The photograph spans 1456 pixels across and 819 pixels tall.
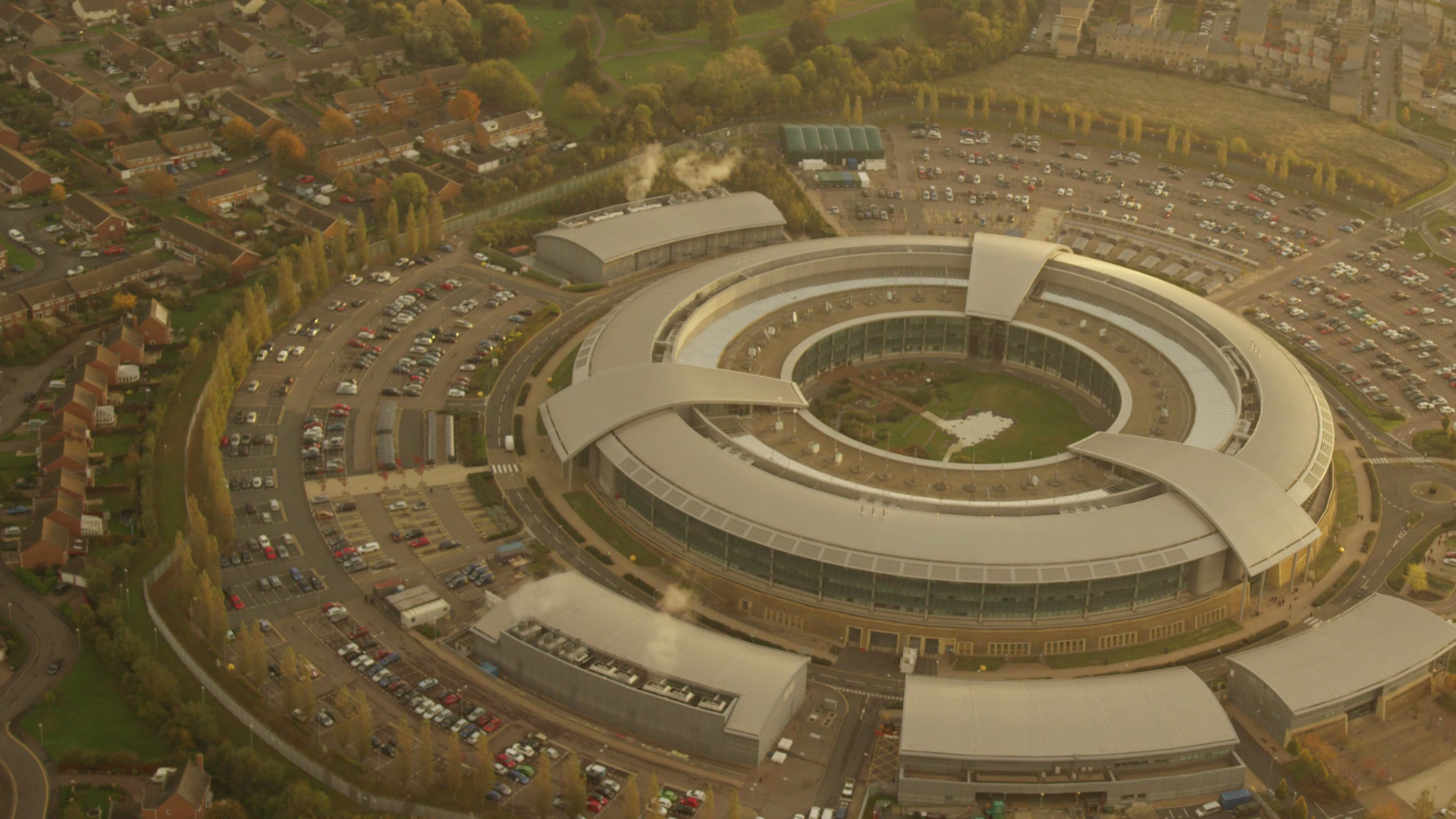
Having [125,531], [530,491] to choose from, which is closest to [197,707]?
[125,531]

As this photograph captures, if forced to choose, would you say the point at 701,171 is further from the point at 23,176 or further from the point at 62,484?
the point at 62,484

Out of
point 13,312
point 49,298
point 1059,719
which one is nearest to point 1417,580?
point 1059,719

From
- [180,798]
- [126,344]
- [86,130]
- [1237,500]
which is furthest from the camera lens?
[86,130]

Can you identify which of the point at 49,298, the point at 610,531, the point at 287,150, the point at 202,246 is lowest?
the point at 610,531

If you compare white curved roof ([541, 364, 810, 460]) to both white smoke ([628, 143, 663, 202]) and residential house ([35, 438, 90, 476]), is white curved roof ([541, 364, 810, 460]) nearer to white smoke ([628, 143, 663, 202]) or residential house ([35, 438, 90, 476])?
residential house ([35, 438, 90, 476])

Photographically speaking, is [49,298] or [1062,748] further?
[49,298]

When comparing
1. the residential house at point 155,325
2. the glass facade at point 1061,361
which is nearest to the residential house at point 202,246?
the residential house at point 155,325

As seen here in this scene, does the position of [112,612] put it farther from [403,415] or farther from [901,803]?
[901,803]
